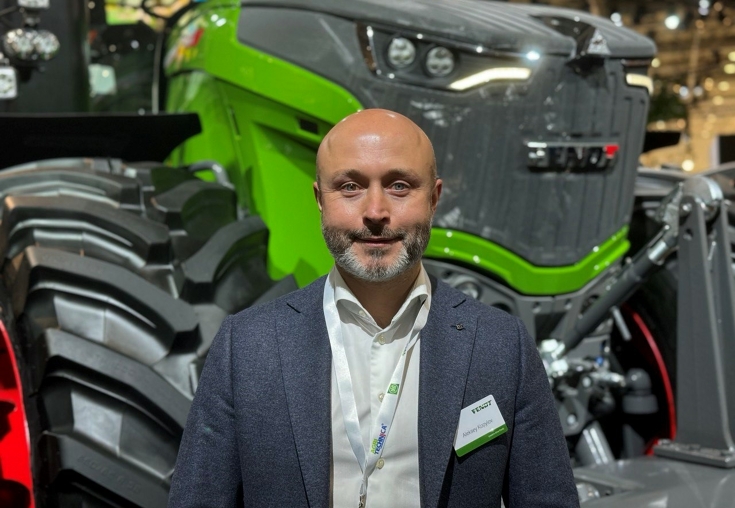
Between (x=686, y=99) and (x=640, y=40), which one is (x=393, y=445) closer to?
(x=640, y=40)

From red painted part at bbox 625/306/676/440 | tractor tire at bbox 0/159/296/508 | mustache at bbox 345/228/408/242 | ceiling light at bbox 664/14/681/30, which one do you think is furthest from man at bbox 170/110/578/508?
ceiling light at bbox 664/14/681/30

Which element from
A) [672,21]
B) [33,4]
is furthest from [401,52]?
[672,21]

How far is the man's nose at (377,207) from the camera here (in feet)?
4.35

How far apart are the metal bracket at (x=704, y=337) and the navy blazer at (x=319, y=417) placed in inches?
42.3

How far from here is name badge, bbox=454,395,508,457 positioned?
1.35 meters

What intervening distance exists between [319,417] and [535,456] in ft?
1.05

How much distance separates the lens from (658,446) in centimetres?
244

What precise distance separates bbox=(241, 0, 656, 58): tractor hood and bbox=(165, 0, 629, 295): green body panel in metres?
0.17

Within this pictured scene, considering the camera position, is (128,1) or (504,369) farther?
(128,1)

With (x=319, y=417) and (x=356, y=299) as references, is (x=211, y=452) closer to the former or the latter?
(x=319, y=417)

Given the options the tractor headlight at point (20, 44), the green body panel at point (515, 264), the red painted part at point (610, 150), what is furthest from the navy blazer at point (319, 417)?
the tractor headlight at point (20, 44)

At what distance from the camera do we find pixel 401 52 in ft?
7.71

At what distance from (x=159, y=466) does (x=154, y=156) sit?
49.0 inches

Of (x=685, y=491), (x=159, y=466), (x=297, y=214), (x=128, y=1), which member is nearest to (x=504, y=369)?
(x=159, y=466)
